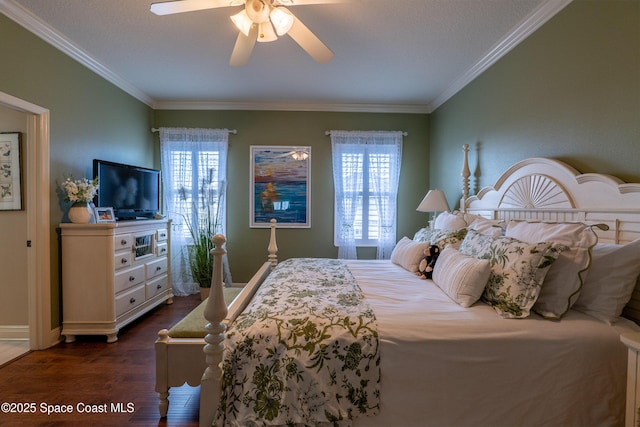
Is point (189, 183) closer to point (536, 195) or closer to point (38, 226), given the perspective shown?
point (38, 226)

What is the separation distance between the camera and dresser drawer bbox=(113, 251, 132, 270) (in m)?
2.69

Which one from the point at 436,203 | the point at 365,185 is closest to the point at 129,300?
the point at 365,185

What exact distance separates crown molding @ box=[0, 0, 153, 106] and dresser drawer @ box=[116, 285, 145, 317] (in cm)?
226

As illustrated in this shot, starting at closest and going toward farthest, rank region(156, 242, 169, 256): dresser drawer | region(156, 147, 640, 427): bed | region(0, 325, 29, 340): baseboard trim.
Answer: region(156, 147, 640, 427): bed, region(0, 325, 29, 340): baseboard trim, region(156, 242, 169, 256): dresser drawer

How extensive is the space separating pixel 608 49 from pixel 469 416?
2.09 meters

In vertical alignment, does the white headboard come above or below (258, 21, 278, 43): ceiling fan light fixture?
below

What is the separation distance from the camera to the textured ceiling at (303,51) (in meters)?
2.12

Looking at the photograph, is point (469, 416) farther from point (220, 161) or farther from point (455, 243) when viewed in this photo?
point (220, 161)

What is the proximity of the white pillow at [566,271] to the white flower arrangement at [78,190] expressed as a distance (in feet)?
11.2

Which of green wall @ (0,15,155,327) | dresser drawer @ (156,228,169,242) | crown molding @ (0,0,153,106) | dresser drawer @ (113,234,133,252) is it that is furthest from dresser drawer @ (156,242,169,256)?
crown molding @ (0,0,153,106)

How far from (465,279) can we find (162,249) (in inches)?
130

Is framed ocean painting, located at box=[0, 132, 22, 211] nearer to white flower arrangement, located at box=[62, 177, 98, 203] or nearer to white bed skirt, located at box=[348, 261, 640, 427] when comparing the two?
white flower arrangement, located at box=[62, 177, 98, 203]

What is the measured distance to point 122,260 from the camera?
2.78 meters

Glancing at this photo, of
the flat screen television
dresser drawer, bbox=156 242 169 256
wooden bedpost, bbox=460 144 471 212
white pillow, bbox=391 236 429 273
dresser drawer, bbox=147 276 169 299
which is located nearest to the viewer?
white pillow, bbox=391 236 429 273
